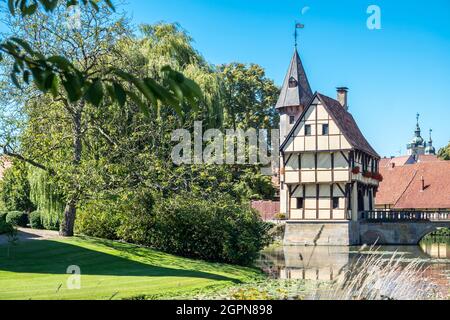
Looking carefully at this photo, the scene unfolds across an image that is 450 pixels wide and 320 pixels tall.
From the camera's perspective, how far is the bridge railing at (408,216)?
138 feet

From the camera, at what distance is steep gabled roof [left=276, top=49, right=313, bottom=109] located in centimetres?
4669

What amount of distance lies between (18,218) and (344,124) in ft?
79.7

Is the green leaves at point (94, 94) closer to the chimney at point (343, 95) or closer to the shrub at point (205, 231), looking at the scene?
the shrub at point (205, 231)

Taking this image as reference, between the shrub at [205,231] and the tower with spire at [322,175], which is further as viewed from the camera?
the tower with spire at [322,175]

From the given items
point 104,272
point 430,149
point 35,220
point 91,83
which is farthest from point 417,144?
point 91,83

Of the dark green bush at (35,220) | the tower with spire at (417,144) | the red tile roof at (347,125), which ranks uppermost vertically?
the tower with spire at (417,144)

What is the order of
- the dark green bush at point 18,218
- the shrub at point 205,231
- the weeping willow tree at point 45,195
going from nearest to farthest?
the shrub at point 205,231 → the weeping willow tree at point 45,195 → the dark green bush at point 18,218

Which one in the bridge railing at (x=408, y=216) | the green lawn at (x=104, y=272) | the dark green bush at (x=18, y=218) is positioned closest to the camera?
the green lawn at (x=104, y=272)

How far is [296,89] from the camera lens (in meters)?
47.2

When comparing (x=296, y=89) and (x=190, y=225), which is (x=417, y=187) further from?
(x=190, y=225)

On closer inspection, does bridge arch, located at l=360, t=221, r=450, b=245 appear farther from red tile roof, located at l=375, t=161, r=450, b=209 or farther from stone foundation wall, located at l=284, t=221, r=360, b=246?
red tile roof, located at l=375, t=161, r=450, b=209

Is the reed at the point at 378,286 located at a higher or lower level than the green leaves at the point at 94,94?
lower

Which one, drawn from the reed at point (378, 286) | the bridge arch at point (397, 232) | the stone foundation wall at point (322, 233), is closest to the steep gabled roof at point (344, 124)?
the stone foundation wall at point (322, 233)
